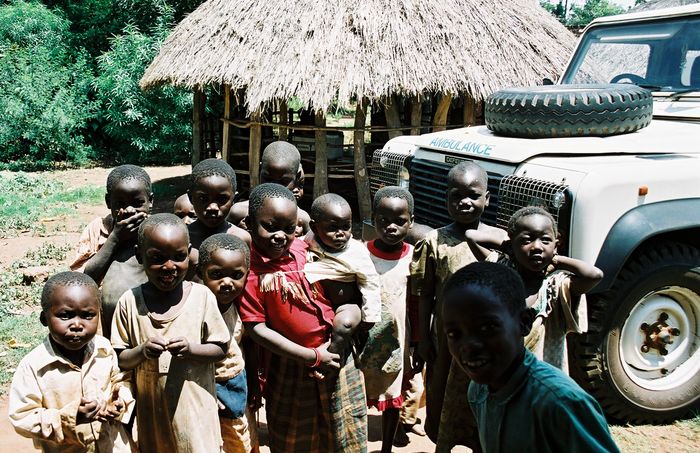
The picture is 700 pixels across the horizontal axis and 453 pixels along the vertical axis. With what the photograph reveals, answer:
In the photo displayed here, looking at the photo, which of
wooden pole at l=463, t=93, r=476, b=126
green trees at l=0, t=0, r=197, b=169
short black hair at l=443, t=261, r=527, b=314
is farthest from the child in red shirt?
green trees at l=0, t=0, r=197, b=169

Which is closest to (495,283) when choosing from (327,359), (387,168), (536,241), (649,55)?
(536,241)

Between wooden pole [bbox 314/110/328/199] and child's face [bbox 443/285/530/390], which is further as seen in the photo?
wooden pole [bbox 314/110/328/199]

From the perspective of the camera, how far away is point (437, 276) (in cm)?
327

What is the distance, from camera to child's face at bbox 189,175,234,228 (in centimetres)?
307

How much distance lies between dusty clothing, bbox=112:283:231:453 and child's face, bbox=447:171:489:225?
51.6 inches

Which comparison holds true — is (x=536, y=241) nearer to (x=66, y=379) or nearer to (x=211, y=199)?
(x=211, y=199)

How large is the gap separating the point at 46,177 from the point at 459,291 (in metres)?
14.0

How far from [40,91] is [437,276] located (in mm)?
14462

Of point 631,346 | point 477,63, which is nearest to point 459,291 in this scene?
point 631,346

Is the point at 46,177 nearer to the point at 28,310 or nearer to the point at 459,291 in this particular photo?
the point at 28,310

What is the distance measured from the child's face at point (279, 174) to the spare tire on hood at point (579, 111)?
1.54 meters

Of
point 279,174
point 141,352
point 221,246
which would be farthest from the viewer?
point 279,174

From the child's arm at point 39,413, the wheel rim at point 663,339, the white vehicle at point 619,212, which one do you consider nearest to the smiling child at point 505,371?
the child's arm at point 39,413

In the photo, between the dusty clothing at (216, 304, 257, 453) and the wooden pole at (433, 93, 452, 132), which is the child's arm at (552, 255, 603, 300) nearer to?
the dusty clothing at (216, 304, 257, 453)
